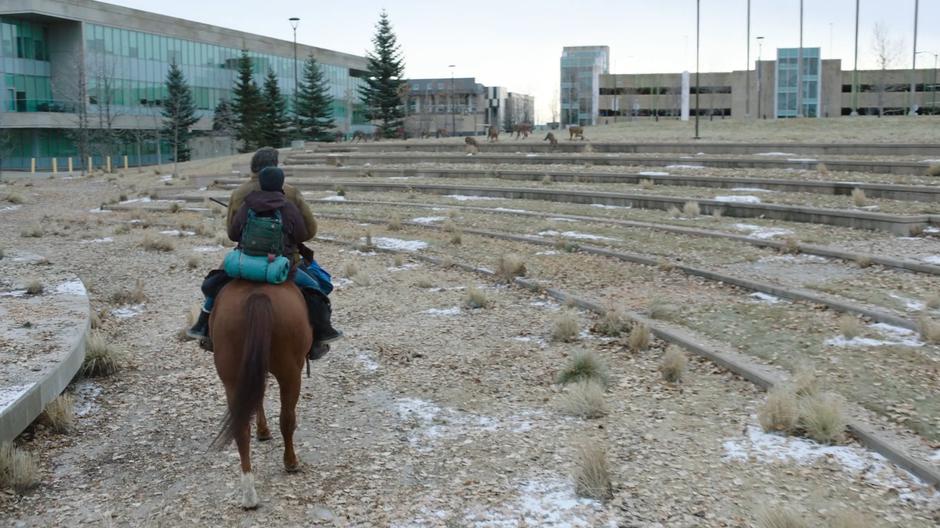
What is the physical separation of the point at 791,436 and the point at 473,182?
2367cm

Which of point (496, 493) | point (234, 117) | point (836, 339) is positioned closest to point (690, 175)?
point (836, 339)

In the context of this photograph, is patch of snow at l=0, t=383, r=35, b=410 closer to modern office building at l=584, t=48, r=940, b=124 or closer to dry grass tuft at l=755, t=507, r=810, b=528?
dry grass tuft at l=755, t=507, r=810, b=528

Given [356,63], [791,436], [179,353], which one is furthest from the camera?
[356,63]

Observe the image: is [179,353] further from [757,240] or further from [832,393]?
[757,240]

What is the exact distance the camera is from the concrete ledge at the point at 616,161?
77.7ft

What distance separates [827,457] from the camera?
6625mm

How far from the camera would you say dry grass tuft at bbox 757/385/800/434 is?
7184 millimetres

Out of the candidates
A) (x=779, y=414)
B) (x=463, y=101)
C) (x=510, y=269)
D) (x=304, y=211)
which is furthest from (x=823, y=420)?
(x=463, y=101)

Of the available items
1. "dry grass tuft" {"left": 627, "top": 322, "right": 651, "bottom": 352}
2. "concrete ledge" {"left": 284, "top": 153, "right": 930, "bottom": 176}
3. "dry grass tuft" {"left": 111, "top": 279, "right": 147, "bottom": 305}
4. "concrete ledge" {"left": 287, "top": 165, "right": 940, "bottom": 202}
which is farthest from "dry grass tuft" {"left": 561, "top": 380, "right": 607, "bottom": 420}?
"concrete ledge" {"left": 284, "top": 153, "right": 930, "bottom": 176}

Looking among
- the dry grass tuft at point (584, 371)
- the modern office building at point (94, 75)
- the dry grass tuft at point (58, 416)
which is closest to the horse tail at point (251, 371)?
the dry grass tuft at point (58, 416)

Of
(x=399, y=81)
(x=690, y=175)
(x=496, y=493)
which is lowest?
(x=496, y=493)

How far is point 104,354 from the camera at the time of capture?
9.52 meters

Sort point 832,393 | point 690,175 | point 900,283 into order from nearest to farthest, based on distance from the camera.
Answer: point 832,393
point 900,283
point 690,175

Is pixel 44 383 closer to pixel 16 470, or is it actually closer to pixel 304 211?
pixel 16 470
